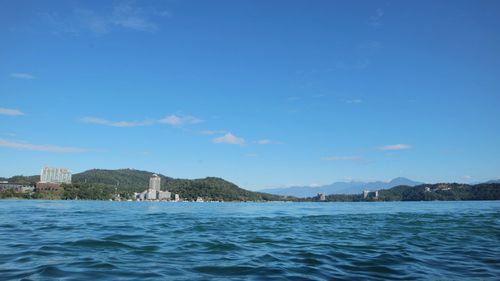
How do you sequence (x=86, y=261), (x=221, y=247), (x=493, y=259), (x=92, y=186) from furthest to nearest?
(x=92, y=186)
(x=221, y=247)
(x=493, y=259)
(x=86, y=261)

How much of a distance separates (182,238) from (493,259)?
1305 cm

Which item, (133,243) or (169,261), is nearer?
(169,261)

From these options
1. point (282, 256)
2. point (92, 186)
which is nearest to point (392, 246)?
point (282, 256)

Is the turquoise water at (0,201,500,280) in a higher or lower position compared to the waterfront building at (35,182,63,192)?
lower

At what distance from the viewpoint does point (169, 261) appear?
12.7 meters

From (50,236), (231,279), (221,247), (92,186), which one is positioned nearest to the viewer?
(231,279)

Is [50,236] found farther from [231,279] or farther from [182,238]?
[231,279]

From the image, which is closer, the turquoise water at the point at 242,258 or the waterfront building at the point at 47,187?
the turquoise water at the point at 242,258

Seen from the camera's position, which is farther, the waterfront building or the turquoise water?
the waterfront building

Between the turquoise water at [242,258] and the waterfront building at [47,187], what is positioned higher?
the waterfront building at [47,187]

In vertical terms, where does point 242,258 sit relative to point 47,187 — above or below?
below

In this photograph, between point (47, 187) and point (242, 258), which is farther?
point (47, 187)

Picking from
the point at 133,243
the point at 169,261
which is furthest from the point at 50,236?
the point at 169,261

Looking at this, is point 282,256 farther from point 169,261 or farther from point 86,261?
point 86,261
